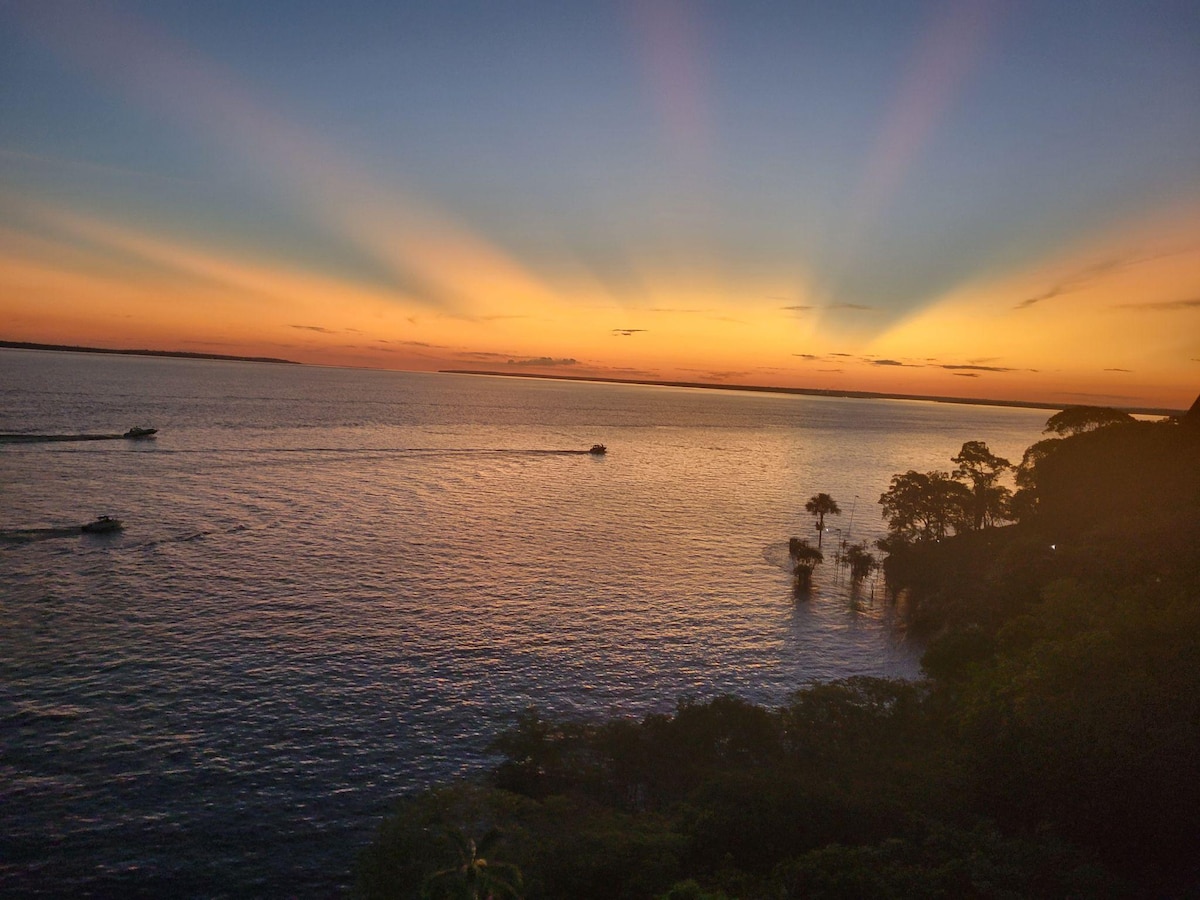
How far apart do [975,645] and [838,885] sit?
3347cm

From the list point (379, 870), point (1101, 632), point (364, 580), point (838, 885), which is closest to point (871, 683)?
point (1101, 632)

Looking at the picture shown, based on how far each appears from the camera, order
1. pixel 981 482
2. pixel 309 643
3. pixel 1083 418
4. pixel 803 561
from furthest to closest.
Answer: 1. pixel 981 482
2. pixel 803 561
3. pixel 1083 418
4. pixel 309 643

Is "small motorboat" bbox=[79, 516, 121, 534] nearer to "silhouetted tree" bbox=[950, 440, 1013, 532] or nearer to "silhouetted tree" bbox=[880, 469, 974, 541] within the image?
"silhouetted tree" bbox=[880, 469, 974, 541]

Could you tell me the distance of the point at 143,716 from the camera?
44906mm

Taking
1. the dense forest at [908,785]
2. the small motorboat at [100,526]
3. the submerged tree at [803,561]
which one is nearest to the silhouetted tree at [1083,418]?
the dense forest at [908,785]

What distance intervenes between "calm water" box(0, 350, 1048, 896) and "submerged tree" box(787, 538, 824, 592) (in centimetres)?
218

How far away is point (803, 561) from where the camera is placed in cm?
8856

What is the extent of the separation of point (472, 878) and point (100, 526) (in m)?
84.4

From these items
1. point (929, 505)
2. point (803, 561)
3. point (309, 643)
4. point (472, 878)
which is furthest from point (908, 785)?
point (929, 505)

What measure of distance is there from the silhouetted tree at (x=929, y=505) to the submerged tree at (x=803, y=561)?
1389 centimetres

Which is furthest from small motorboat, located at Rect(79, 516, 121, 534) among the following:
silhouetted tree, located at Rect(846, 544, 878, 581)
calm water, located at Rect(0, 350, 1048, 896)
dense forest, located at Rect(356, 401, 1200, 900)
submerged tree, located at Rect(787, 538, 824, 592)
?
silhouetted tree, located at Rect(846, 544, 878, 581)

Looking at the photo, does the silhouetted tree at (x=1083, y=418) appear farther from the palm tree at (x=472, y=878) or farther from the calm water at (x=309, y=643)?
the palm tree at (x=472, y=878)

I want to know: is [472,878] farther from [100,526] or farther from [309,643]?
[100,526]

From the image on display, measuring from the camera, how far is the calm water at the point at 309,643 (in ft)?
118
